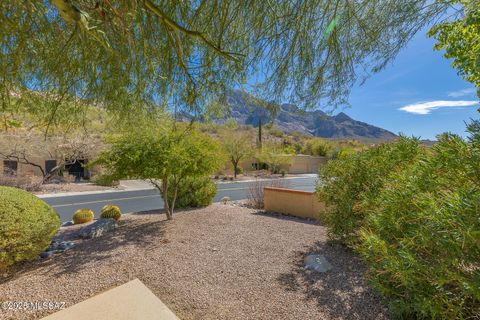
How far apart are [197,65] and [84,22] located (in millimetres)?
1577

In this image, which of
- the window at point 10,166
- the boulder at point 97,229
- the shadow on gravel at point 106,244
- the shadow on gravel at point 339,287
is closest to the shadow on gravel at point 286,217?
the shadow on gravel at point 339,287

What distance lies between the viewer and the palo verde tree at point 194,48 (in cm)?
256

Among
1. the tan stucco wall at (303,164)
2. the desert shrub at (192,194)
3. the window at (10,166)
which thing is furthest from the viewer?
the tan stucco wall at (303,164)

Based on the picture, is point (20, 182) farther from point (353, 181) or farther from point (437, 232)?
point (437, 232)

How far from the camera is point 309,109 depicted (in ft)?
9.49

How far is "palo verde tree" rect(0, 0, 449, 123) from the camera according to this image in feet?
8.41

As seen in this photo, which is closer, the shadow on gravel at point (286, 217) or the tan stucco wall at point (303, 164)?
the shadow on gravel at point (286, 217)

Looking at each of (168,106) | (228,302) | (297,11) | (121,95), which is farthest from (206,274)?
(297,11)

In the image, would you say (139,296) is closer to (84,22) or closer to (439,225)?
(84,22)

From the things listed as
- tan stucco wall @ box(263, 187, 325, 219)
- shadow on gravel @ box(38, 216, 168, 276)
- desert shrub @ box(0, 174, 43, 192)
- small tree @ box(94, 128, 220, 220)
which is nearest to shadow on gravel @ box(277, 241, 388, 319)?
tan stucco wall @ box(263, 187, 325, 219)

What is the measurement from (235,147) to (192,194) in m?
19.2

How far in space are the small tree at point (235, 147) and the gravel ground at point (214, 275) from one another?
22003 mm

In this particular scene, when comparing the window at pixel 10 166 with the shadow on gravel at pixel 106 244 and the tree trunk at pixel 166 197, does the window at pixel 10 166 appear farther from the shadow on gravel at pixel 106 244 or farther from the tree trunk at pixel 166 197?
the tree trunk at pixel 166 197

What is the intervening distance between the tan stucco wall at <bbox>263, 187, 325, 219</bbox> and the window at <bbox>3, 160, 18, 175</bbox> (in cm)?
1930
